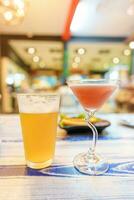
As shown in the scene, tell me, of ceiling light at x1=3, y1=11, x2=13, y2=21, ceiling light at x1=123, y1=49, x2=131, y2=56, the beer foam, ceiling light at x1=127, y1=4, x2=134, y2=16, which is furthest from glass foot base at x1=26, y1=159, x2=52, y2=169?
ceiling light at x1=123, y1=49, x2=131, y2=56

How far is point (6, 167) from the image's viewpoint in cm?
53

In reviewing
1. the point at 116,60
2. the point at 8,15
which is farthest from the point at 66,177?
the point at 116,60

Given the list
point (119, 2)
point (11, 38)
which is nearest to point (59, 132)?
point (119, 2)

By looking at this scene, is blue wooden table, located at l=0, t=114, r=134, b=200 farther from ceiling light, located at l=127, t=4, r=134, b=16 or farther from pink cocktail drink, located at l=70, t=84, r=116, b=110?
ceiling light, located at l=127, t=4, r=134, b=16

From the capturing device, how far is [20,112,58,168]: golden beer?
0.52 m

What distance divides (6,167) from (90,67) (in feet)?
44.1

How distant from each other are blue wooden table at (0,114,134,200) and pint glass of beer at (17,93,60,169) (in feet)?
0.10

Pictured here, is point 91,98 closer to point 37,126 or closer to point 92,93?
point 92,93

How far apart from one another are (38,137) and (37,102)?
0.09 metres

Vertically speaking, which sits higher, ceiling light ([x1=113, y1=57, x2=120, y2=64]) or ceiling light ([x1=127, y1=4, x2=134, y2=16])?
ceiling light ([x1=127, y1=4, x2=134, y2=16])

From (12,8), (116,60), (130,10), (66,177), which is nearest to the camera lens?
(66,177)

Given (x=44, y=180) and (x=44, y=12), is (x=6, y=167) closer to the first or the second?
(x=44, y=180)

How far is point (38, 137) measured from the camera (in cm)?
52

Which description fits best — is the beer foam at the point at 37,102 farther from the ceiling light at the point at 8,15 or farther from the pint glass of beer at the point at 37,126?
the ceiling light at the point at 8,15
